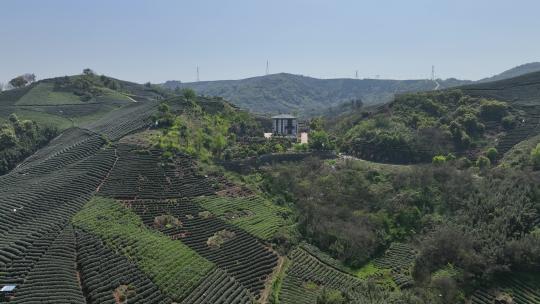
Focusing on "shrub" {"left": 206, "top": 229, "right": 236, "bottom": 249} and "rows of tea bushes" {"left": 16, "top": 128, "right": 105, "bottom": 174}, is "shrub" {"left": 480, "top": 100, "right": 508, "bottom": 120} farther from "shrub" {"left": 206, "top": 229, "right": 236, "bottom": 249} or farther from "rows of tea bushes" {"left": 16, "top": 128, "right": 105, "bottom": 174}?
"rows of tea bushes" {"left": 16, "top": 128, "right": 105, "bottom": 174}

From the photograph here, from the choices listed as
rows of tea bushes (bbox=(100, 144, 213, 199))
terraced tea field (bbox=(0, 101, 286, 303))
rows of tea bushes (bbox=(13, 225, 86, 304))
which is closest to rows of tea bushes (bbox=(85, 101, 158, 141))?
terraced tea field (bbox=(0, 101, 286, 303))

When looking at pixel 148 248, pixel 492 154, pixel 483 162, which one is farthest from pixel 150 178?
pixel 492 154

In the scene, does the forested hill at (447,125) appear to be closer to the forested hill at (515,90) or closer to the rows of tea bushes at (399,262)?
the forested hill at (515,90)

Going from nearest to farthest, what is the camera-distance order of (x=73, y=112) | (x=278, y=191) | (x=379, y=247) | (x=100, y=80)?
1. (x=379, y=247)
2. (x=278, y=191)
3. (x=73, y=112)
4. (x=100, y=80)

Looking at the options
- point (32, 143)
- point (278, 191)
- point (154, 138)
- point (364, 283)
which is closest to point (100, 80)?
point (32, 143)

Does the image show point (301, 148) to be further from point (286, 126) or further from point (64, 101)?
point (64, 101)

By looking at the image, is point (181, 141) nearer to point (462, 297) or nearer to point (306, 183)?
point (306, 183)

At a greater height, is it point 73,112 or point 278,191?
point 73,112
